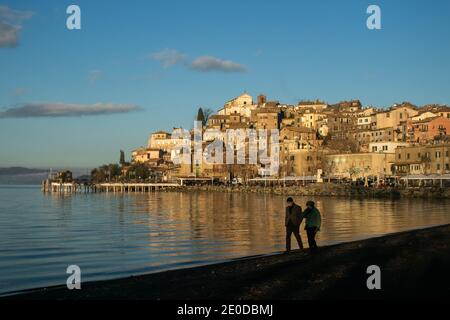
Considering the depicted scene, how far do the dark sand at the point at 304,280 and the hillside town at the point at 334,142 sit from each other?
6940cm

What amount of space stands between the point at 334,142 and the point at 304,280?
383 feet

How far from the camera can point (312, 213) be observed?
17969 millimetres

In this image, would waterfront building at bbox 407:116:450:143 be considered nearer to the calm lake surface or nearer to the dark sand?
the calm lake surface

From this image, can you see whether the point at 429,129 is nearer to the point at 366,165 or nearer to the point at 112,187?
the point at 366,165

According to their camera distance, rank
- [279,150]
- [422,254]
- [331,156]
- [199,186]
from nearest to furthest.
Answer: [422,254]
[331,156]
[279,150]
[199,186]

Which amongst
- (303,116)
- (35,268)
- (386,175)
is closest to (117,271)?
(35,268)

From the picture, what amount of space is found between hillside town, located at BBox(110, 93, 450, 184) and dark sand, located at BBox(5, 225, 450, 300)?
69.4 metres

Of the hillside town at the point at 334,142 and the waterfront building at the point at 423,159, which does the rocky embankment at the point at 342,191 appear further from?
the waterfront building at the point at 423,159

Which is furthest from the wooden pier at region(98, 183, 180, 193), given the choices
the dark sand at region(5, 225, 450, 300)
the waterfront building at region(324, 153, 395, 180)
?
the dark sand at region(5, 225, 450, 300)

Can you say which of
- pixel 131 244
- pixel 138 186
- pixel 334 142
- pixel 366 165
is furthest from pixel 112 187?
pixel 131 244

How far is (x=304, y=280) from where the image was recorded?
13086mm

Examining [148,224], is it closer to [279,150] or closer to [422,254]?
[422,254]

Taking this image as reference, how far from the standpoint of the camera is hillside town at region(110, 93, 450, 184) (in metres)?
98.1
